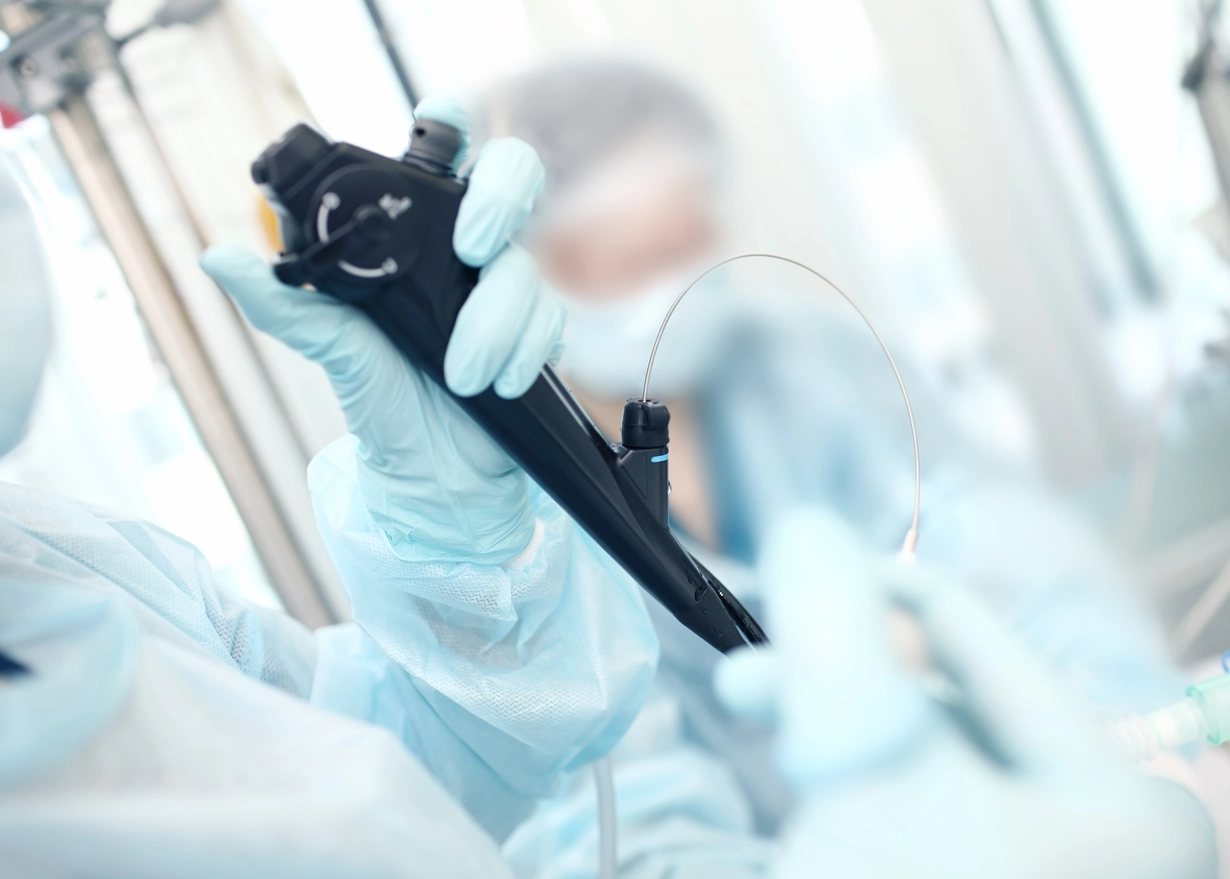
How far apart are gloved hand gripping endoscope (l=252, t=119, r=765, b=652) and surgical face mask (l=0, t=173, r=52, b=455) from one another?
0.51ft

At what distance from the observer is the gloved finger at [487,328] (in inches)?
18.9

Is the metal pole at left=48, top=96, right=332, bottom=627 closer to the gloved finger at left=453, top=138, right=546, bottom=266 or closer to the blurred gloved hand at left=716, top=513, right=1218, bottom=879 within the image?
the gloved finger at left=453, top=138, right=546, bottom=266

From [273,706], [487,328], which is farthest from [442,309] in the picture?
[273,706]

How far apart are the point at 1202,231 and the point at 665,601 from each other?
1343 mm

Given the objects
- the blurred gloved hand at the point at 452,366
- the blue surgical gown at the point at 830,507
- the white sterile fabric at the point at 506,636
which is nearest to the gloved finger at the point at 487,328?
the blurred gloved hand at the point at 452,366

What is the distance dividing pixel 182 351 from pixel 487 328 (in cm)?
87

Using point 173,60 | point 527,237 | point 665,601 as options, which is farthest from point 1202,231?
point 173,60

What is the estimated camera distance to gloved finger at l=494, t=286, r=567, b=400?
1.65ft

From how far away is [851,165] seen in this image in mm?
1268

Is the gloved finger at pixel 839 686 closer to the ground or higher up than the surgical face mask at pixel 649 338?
closer to the ground

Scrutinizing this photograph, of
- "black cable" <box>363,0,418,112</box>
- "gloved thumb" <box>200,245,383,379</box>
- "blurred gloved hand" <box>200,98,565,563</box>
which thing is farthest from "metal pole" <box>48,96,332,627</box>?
"gloved thumb" <box>200,245,383,379</box>

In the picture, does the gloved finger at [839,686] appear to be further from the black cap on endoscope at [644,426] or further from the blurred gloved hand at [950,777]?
the black cap on endoscope at [644,426]

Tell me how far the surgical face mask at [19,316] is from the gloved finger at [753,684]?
44cm

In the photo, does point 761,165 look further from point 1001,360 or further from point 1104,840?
point 1104,840
